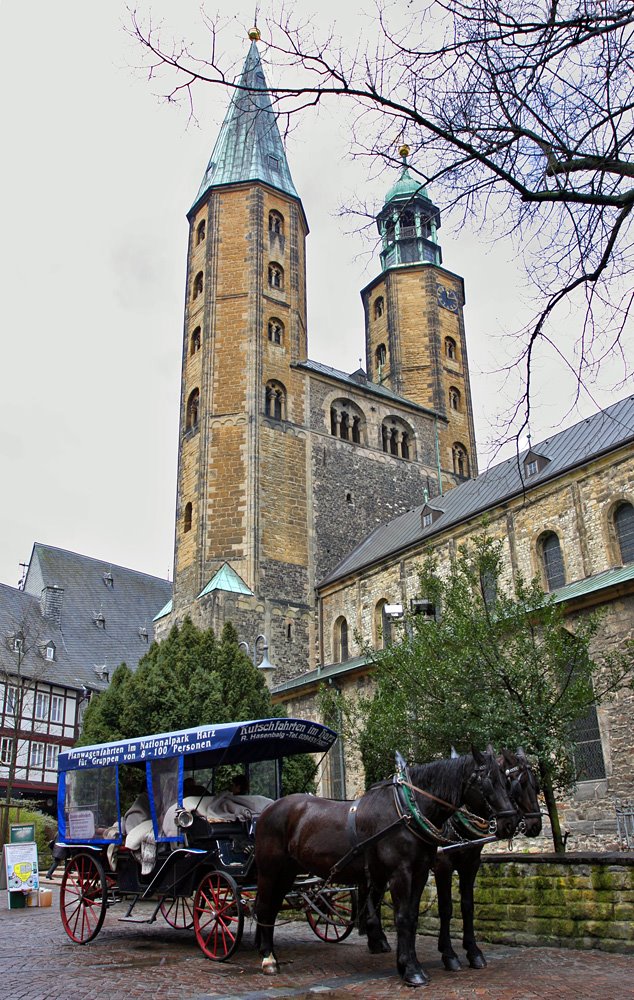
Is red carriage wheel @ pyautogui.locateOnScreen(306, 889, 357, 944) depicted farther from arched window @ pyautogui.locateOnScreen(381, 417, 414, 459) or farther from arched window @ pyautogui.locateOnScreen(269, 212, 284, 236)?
arched window @ pyautogui.locateOnScreen(269, 212, 284, 236)

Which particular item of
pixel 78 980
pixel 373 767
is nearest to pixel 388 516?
pixel 373 767

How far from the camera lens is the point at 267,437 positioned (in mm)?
32125

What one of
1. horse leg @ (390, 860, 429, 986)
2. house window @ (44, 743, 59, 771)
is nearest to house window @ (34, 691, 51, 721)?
house window @ (44, 743, 59, 771)

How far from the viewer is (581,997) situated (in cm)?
589

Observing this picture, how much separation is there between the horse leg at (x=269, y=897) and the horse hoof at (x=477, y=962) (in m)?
1.81

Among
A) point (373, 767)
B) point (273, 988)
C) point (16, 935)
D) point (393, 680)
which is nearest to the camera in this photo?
point (273, 988)

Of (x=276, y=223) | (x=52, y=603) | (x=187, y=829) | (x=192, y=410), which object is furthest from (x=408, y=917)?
(x=52, y=603)

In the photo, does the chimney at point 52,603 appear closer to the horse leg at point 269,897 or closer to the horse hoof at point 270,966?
the horse leg at point 269,897

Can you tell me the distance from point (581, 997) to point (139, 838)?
5.20 m

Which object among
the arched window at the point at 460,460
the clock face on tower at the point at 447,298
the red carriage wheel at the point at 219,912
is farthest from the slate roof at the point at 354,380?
the red carriage wheel at the point at 219,912

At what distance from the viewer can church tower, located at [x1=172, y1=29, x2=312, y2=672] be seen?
97.9 ft

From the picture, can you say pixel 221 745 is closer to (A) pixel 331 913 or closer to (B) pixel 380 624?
(A) pixel 331 913

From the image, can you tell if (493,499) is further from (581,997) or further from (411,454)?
(581,997)

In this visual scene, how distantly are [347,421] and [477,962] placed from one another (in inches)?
1161
